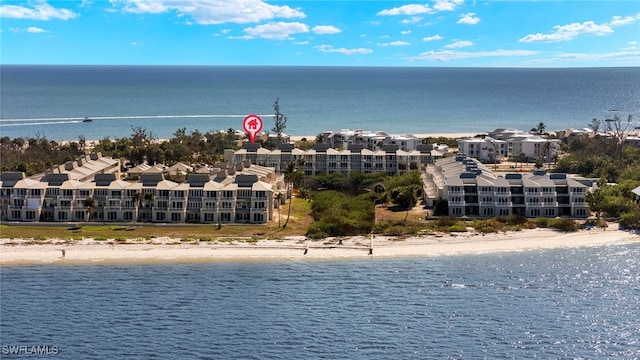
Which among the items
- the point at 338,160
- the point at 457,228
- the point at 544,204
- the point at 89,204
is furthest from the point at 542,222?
the point at 89,204

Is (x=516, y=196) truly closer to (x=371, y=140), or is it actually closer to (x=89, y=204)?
(x=89, y=204)

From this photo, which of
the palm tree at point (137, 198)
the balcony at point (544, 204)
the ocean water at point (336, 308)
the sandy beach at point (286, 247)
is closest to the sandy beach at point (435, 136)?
the balcony at point (544, 204)

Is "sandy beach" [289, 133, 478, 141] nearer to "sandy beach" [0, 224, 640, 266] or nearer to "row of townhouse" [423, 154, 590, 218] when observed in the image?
"row of townhouse" [423, 154, 590, 218]

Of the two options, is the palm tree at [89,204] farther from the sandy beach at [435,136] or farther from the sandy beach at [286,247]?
the sandy beach at [435,136]

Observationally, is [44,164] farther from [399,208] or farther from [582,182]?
[582,182]

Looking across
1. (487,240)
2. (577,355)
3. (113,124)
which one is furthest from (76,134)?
(577,355)

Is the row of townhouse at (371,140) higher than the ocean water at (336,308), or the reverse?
the row of townhouse at (371,140)

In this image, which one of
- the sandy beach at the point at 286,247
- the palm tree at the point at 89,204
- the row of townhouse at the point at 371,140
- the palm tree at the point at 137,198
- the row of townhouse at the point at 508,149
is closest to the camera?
the sandy beach at the point at 286,247
